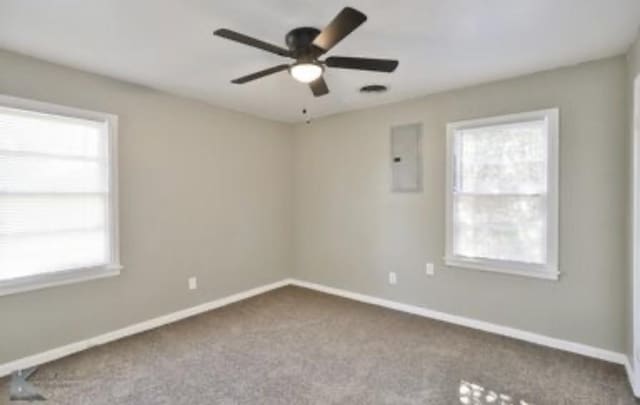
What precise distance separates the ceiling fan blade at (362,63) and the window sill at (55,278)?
263 centimetres

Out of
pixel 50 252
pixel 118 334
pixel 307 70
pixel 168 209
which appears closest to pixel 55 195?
pixel 50 252

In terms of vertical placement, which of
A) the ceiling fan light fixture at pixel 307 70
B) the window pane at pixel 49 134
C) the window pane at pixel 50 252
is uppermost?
the ceiling fan light fixture at pixel 307 70

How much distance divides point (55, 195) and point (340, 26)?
265 cm

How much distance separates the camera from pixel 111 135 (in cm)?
317

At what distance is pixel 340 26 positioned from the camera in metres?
1.78

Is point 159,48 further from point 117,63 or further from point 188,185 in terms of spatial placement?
point 188,185

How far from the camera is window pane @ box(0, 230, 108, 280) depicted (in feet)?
8.65

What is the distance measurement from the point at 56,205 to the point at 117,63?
1259mm

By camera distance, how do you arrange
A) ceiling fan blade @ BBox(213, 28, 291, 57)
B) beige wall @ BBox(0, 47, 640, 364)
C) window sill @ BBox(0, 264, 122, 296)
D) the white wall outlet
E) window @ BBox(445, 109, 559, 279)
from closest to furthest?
1. ceiling fan blade @ BBox(213, 28, 291, 57)
2. window sill @ BBox(0, 264, 122, 296)
3. beige wall @ BBox(0, 47, 640, 364)
4. window @ BBox(445, 109, 559, 279)
5. the white wall outlet

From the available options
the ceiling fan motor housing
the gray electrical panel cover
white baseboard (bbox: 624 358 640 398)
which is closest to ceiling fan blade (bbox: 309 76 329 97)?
the ceiling fan motor housing

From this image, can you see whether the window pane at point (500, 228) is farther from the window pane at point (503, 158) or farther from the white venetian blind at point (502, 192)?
the window pane at point (503, 158)

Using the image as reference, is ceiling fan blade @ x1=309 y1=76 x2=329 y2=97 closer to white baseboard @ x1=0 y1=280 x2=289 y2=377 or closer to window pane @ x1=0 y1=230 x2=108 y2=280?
window pane @ x1=0 y1=230 x2=108 y2=280

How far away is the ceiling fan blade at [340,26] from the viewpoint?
5.45 feet

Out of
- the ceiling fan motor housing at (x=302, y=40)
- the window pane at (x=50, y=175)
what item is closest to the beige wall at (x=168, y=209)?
the window pane at (x=50, y=175)
